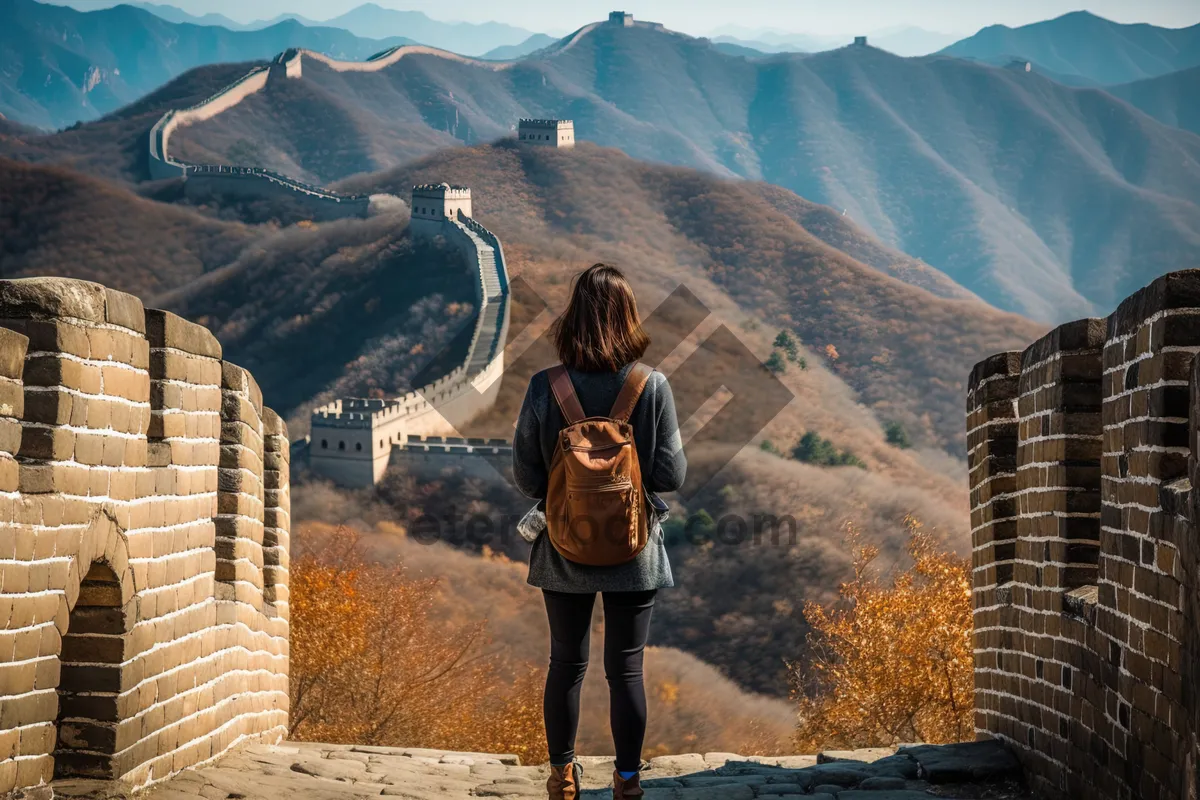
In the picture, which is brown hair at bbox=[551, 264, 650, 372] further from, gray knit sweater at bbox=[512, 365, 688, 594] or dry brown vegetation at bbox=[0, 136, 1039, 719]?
dry brown vegetation at bbox=[0, 136, 1039, 719]

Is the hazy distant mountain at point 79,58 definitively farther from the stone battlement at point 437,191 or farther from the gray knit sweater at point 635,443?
the gray knit sweater at point 635,443

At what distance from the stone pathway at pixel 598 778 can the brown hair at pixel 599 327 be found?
1709 mm

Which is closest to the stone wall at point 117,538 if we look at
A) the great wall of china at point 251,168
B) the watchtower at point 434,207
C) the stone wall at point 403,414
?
the stone wall at point 403,414

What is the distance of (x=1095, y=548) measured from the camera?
16.0 ft

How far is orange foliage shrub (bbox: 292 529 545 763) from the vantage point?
16.2m

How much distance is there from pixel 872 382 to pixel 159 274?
36874mm

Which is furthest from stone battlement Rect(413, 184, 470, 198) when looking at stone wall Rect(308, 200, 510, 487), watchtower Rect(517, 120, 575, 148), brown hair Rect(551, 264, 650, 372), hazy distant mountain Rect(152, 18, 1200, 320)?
brown hair Rect(551, 264, 650, 372)

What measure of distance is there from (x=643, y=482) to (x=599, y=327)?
0.48 metres

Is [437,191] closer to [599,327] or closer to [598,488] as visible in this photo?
[599,327]

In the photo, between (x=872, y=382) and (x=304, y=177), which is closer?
(x=872, y=382)

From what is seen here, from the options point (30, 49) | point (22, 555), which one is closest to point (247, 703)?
point (22, 555)

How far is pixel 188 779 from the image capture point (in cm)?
483

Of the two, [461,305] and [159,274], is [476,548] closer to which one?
[461,305]

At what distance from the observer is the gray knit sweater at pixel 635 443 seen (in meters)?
4.00
